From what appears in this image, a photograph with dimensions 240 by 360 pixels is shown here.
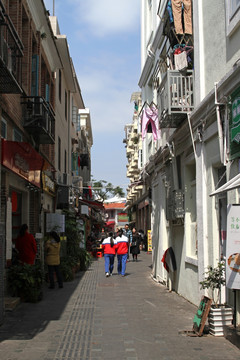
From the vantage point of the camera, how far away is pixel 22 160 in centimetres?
1092

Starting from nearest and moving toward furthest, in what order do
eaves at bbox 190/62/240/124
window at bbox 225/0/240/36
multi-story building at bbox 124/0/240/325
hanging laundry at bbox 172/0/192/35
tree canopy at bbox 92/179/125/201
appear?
eaves at bbox 190/62/240/124
window at bbox 225/0/240/36
multi-story building at bbox 124/0/240/325
hanging laundry at bbox 172/0/192/35
tree canopy at bbox 92/179/125/201

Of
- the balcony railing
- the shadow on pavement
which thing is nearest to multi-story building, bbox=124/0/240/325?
the balcony railing

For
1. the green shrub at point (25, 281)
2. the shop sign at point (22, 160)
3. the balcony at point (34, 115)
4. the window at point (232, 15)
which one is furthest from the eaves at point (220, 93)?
the green shrub at point (25, 281)

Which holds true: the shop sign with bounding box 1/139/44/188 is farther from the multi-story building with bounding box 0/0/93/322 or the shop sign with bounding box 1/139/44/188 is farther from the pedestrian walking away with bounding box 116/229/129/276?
the pedestrian walking away with bounding box 116/229/129/276

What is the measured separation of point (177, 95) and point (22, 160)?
13.2 feet

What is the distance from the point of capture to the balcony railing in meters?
10.6

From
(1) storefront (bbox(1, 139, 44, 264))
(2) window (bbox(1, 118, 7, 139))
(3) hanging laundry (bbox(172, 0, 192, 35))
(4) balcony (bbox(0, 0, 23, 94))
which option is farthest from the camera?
(3) hanging laundry (bbox(172, 0, 192, 35))

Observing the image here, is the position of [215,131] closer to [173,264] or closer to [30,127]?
[173,264]

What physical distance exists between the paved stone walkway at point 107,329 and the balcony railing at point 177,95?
4.53m

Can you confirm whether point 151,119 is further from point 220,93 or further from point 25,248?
point 220,93

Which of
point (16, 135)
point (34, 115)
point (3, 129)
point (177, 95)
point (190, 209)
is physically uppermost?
point (34, 115)

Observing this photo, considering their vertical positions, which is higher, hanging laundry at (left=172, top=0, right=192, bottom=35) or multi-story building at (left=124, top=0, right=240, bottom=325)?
hanging laundry at (left=172, top=0, right=192, bottom=35)

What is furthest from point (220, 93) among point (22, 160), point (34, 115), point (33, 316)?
point (34, 115)

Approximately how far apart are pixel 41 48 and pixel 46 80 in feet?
5.38
